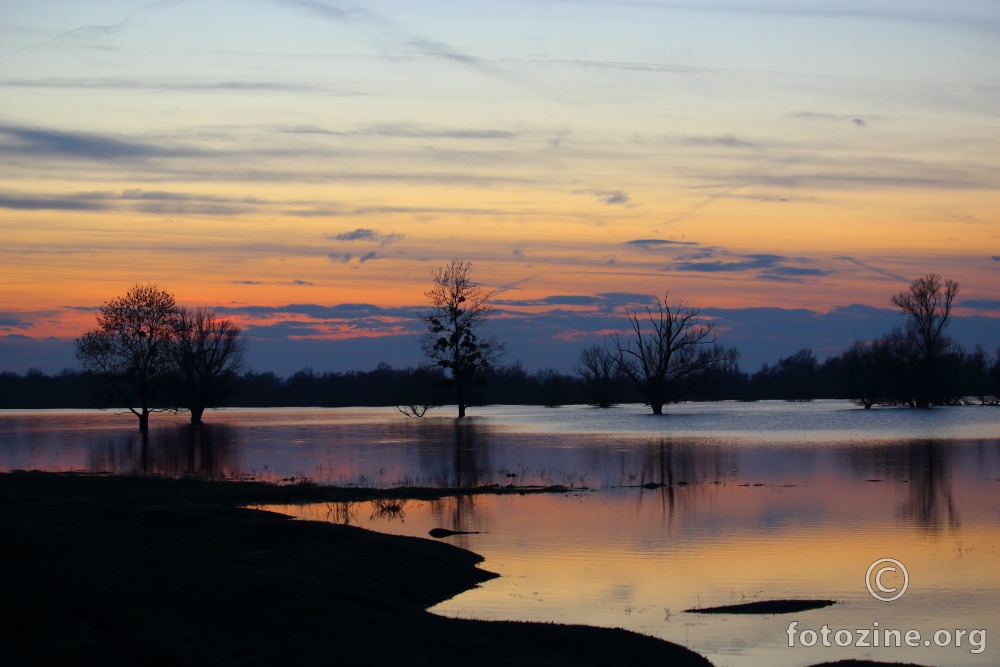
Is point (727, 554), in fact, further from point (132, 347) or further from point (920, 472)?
point (132, 347)

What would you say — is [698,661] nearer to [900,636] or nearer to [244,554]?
[900,636]

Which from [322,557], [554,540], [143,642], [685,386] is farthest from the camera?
[685,386]

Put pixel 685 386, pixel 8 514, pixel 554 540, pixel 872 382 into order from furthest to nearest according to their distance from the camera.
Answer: pixel 872 382 < pixel 685 386 < pixel 554 540 < pixel 8 514

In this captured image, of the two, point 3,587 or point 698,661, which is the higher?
point 3,587

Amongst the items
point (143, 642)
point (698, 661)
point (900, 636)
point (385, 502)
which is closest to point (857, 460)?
point (385, 502)

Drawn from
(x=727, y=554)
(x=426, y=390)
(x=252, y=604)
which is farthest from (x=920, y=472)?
(x=426, y=390)

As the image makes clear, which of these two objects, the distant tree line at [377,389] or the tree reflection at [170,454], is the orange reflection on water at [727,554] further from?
the distant tree line at [377,389]

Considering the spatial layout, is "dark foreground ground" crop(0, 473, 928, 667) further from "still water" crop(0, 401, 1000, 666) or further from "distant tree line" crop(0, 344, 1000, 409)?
"distant tree line" crop(0, 344, 1000, 409)

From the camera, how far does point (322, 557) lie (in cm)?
1452

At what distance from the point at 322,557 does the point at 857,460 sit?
27.3m
